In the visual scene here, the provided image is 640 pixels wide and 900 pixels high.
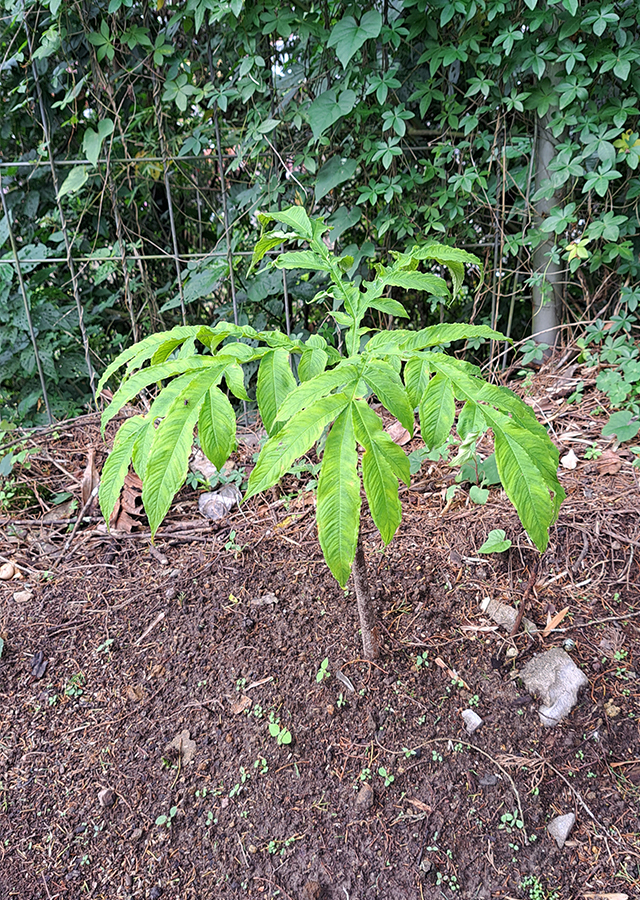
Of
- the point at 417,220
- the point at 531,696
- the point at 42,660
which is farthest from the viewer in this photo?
the point at 417,220

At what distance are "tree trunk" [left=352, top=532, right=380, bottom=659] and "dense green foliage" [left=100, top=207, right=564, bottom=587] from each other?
1.57 ft

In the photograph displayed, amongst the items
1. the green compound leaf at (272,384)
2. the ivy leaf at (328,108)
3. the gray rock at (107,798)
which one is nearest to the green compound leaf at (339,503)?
the green compound leaf at (272,384)

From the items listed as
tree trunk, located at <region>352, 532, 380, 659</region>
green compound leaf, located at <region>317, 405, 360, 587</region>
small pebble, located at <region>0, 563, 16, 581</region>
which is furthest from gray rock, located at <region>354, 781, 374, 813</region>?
small pebble, located at <region>0, 563, 16, 581</region>

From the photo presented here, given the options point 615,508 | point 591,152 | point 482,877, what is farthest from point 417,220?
point 482,877

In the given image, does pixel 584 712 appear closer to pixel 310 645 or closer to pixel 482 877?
pixel 482 877

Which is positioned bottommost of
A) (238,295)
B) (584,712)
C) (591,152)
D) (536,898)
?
(536,898)

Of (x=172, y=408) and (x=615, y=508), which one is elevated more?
(x=172, y=408)

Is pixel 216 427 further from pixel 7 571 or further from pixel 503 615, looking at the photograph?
pixel 7 571

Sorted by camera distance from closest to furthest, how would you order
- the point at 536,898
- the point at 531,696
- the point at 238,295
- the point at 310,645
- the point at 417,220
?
the point at 536,898 → the point at 531,696 → the point at 310,645 → the point at 417,220 → the point at 238,295

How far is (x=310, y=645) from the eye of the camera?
187 centimetres

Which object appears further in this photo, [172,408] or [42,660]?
[42,660]

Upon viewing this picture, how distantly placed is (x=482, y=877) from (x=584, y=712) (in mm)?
493

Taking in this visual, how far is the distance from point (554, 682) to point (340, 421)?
1.05 meters

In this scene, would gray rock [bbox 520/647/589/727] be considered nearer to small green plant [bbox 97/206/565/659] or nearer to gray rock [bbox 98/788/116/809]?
small green plant [bbox 97/206/565/659]
